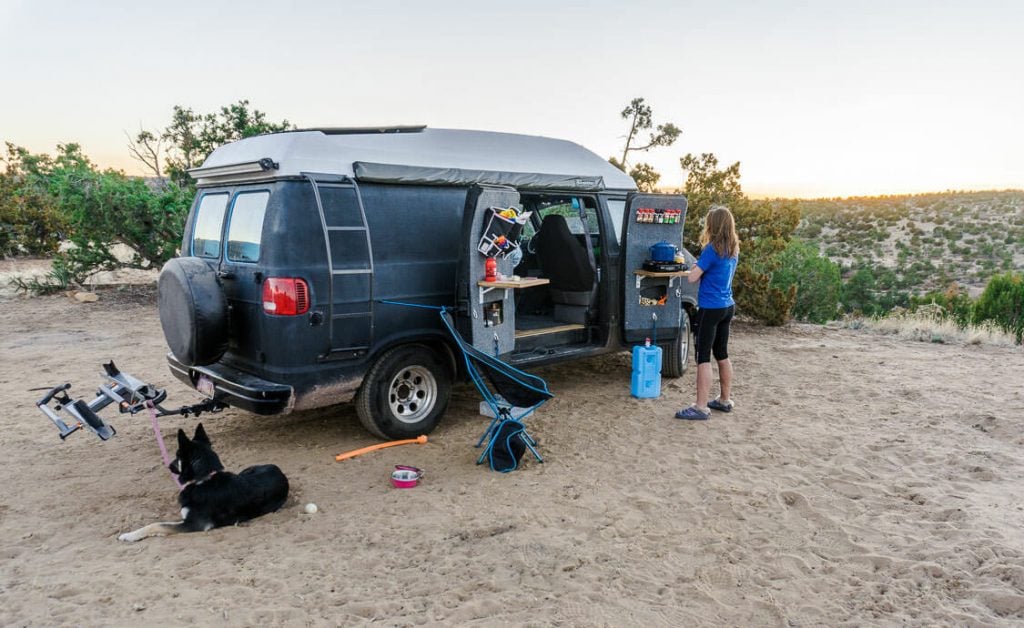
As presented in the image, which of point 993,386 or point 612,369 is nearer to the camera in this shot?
point 993,386

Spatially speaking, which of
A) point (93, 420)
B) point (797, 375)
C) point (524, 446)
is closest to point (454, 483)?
point (524, 446)

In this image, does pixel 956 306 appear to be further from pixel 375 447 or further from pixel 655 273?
pixel 375 447

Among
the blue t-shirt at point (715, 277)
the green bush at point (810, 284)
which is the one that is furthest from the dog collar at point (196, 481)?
the green bush at point (810, 284)

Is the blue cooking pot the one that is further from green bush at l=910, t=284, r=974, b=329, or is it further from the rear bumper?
green bush at l=910, t=284, r=974, b=329

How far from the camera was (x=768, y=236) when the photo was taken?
1229cm

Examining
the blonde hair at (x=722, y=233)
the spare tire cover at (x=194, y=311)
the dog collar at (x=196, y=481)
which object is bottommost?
the dog collar at (x=196, y=481)

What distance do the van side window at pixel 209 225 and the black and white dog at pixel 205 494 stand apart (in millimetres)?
1800

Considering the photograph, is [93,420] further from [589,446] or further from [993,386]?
[993,386]

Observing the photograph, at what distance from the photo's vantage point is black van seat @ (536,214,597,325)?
6867 mm

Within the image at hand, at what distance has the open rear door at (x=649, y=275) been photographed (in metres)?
6.56

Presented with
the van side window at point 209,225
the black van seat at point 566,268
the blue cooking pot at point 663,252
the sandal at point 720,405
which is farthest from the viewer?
the black van seat at point 566,268

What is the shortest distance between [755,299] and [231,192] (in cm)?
945

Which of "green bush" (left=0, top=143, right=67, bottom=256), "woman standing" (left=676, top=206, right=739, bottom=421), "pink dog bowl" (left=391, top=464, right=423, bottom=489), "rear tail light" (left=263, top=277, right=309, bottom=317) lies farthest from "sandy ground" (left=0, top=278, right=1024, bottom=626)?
"green bush" (left=0, top=143, right=67, bottom=256)

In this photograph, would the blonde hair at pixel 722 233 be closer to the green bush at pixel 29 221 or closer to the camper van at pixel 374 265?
the camper van at pixel 374 265
